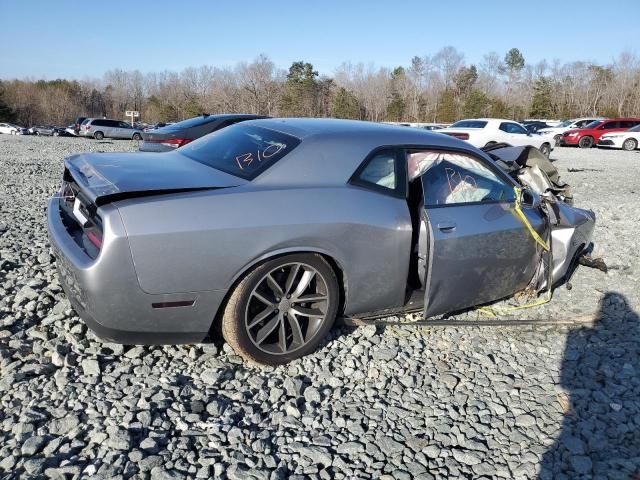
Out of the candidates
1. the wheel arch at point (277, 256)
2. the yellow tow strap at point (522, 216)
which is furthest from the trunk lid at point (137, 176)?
the yellow tow strap at point (522, 216)

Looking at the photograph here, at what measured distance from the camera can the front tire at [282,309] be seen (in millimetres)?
2982

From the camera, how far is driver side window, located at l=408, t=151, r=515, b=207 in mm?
3729

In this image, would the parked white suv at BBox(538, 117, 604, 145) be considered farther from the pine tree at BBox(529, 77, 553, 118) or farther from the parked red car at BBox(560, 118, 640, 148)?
the pine tree at BBox(529, 77, 553, 118)

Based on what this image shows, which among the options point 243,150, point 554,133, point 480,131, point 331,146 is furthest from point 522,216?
point 554,133

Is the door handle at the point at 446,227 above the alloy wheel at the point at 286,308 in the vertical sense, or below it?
above

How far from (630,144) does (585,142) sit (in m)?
2.08

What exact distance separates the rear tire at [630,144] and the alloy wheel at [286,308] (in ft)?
89.0

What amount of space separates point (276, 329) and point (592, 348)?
92.4 inches

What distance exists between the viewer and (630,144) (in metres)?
25.3

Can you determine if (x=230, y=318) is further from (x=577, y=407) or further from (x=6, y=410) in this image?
(x=577, y=407)

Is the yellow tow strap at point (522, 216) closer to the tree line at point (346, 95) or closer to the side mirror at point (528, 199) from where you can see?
the side mirror at point (528, 199)

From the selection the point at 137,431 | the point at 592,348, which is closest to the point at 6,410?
the point at 137,431

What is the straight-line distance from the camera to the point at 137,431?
2508 mm

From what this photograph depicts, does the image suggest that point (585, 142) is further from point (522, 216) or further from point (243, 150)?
point (243, 150)
